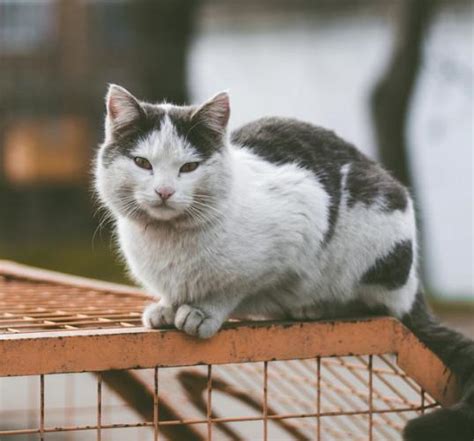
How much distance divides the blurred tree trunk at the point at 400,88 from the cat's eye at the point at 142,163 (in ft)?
14.6

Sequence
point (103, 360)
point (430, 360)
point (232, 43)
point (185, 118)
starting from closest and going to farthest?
point (103, 360) → point (185, 118) → point (430, 360) → point (232, 43)

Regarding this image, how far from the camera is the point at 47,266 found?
766cm

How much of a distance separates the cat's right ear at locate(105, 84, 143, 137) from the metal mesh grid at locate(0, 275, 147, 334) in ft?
1.38

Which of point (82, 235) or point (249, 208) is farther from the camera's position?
point (82, 235)

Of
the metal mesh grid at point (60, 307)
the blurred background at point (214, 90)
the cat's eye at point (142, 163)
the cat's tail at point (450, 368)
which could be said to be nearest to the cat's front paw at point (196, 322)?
the metal mesh grid at point (60, 307)

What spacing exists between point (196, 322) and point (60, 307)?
23.4 inches

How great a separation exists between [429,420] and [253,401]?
35.5 inches

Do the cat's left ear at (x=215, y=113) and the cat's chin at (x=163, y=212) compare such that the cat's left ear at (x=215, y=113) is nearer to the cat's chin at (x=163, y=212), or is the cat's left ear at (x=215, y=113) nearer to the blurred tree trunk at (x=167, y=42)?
the cat's chin at (x=163, y=212)

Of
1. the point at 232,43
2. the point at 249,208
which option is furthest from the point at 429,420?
the point at 232,43

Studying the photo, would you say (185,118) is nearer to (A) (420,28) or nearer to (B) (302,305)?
(B) (302,305)

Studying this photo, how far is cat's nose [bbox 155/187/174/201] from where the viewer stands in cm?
183

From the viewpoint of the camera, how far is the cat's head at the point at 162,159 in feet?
6.15

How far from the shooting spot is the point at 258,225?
6.68 feet

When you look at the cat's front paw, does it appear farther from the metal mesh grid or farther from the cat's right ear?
the cat's right ear
